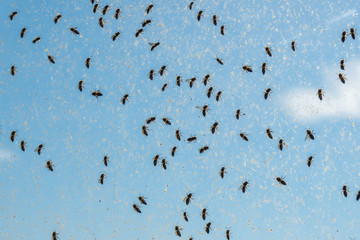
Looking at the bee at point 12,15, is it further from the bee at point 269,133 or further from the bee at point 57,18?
the bee at point 269,133

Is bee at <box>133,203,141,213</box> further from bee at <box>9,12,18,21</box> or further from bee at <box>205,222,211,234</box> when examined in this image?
bee at <box>9,12,18,21</box>

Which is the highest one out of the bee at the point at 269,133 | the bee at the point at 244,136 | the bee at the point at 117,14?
the bee at the point at 117,14

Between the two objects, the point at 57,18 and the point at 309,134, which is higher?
the point at 57,18

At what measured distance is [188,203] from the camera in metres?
11.6

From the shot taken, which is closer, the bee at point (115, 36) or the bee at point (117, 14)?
the bee at point (115, 36)

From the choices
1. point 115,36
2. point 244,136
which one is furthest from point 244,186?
point 115,36

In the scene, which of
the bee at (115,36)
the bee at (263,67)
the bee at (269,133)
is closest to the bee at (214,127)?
the bee at (269,133)

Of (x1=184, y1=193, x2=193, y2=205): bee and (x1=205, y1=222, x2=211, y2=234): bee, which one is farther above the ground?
(x1=184, y1=193, x2=193, y2=205): bee

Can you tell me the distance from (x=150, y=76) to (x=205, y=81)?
1479 mm

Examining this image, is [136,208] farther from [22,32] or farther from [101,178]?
[22,32]

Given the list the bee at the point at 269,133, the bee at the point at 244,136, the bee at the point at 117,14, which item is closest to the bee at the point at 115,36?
the bee at the point at 117,14

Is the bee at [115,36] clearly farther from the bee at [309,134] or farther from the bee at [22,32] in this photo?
the bee at [309,134]

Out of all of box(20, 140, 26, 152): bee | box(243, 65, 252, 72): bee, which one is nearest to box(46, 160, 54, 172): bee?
box(20, 140, 26, 152): bee

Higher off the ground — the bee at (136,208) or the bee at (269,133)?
the bee at (269,133)
